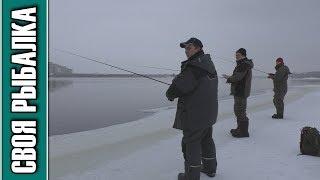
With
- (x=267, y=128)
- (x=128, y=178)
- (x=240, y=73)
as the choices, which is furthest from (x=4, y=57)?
(x=267, y=128)

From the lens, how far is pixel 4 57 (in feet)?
14.1

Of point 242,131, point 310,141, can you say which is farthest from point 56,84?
point 310,141

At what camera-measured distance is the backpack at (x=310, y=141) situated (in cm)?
583

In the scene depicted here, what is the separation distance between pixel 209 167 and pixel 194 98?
102 centimetres

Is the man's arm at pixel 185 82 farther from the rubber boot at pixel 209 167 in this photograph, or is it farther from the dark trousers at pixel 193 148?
the rubber boot at pixel 209 167

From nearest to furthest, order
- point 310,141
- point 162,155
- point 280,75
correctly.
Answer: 1. point 310,141
2. point 162,155
3. point 280,75

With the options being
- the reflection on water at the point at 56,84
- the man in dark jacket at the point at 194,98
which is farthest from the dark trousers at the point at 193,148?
the reflection on water at the point at 56,84

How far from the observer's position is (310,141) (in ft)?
19.4

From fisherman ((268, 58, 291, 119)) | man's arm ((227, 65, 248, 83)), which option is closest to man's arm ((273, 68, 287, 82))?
fisherman ((268, 58, 291, 119))

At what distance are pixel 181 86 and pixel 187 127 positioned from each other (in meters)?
0.46

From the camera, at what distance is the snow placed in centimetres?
509

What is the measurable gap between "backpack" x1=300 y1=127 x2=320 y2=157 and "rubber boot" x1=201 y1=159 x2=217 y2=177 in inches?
67.6

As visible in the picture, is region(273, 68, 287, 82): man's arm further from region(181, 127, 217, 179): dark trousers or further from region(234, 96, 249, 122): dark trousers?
region(181, 127, 217, 179): dark trousers

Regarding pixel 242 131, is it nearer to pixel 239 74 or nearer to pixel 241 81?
pixel 241 81
